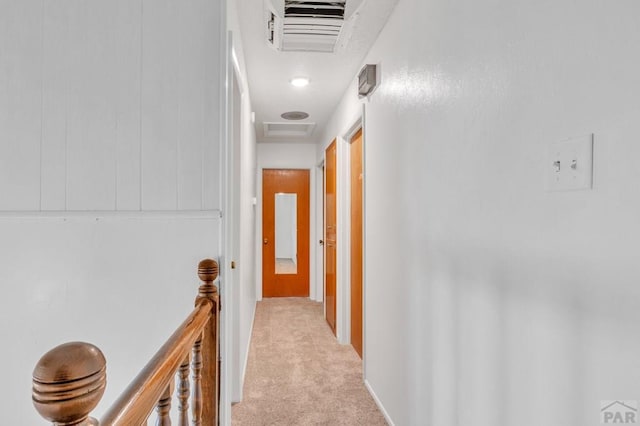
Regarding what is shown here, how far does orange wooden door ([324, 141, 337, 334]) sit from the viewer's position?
407cm

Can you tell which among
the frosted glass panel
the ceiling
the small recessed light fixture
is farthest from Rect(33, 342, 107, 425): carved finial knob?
the frosted glass panel

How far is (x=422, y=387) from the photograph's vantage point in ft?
5.67

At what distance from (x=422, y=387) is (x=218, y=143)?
149 centimetres

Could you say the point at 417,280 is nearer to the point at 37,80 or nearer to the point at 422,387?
the point at 422,387

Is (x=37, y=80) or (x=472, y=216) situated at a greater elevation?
(x=37, y=80)

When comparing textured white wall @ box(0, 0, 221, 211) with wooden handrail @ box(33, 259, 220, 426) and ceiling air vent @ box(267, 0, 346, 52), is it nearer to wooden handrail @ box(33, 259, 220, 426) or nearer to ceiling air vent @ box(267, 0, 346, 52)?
ceiling air vent @ box(267, 0, 346, 52)

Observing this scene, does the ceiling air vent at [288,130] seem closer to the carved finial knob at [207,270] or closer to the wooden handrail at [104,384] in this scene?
the carved finial knob at [207,270]

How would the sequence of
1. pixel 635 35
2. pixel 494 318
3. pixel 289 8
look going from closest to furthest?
pixel 635 35
pixel 494 318
pixel 289 8

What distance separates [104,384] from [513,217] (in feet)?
3.41

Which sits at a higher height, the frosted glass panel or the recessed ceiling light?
the recessed ceiling light

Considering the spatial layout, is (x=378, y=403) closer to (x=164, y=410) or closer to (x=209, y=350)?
(x=209, y=350)

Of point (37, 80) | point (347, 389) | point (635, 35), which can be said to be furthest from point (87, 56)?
point (347, 389)

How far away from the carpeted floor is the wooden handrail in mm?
1032

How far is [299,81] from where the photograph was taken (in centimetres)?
325
